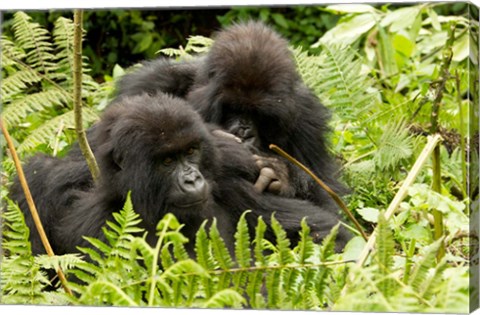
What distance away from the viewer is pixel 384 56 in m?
6.39

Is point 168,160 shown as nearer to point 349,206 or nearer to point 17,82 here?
point 349,206

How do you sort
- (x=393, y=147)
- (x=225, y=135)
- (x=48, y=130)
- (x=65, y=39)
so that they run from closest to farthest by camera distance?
(x=393, y=147) → (x=225, y=135) → (x=48, y=130) → (x=65, y=39)

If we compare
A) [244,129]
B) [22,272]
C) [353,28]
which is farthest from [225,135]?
[353,28]

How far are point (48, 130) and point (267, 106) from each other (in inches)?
56.4

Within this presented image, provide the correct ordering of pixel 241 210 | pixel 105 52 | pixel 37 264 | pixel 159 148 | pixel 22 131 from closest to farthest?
pixel 37 264
pixel 159 148
pixel 241 210
pixel 22 131
pixel 105 52

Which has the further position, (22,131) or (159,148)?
(22,131)

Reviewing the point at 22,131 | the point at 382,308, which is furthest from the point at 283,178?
the point at 382,308

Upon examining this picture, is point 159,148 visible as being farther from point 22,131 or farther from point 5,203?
point 22,131

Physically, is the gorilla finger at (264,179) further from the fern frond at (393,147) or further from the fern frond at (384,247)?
the fern frond at (384,247)

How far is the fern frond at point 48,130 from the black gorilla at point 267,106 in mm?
516

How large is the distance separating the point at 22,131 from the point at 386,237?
3.45 m

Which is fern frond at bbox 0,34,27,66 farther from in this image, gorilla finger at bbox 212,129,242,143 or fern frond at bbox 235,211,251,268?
fern frond at bbox 235,211,251,268

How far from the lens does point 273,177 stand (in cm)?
446

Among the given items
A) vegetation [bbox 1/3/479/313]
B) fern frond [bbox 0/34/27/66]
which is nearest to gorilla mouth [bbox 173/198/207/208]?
vegetation [bbox 1/3/479/313]
